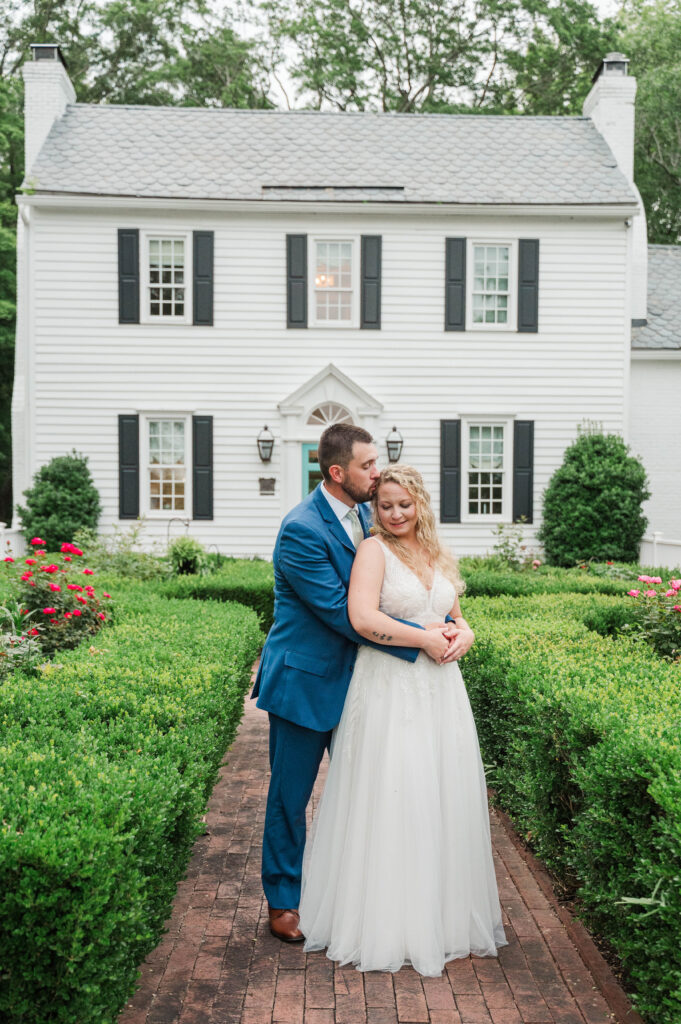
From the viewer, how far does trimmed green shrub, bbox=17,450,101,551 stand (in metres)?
15.4

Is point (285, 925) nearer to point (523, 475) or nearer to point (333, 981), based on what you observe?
point (333, 981)

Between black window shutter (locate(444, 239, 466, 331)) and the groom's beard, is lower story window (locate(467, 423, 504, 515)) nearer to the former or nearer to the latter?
black window shutter (locate(444, 239, 466, 331))

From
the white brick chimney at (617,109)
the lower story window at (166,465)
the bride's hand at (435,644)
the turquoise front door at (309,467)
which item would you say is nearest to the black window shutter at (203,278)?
the lower story window at (166,465)

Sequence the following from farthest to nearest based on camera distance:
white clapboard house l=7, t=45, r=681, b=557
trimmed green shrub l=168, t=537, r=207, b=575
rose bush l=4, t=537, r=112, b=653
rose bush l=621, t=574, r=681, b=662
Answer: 1. white clapboard house l=7, t=45, r=681, b=557
2. trimmed green shrub l=168, t=537, r=207, b=575
3. rose bush l=4, t=537, r=112, b=653
4. rose bush l=621, t=574, r=681, b=662

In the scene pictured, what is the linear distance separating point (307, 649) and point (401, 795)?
0.70 m

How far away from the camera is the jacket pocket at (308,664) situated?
3.87 metres

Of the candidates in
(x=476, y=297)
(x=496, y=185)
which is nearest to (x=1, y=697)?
(x=476, y=297)

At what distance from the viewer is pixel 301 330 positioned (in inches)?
643

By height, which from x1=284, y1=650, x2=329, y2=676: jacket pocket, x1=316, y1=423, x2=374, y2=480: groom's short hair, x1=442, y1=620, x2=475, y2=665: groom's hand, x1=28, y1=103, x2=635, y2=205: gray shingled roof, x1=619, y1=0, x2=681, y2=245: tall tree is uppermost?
x1=619, y1=0, x2=681, y2=245: tall tree

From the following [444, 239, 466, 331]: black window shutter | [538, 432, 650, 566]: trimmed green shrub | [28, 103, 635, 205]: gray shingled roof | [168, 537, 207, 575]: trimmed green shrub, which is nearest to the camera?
[168, 537, 207, 575]: trimmed green shrub

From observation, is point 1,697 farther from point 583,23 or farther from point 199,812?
point 583,23

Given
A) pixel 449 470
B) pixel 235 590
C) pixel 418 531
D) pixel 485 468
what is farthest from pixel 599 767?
pixel 485 468

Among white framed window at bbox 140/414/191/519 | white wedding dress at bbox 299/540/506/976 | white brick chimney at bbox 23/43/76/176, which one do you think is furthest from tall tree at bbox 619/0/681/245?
white wedding dress at bbox 299/540/506/976

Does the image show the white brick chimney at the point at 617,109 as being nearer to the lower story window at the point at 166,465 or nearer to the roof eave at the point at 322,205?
the roof eave at the point at 322,205
